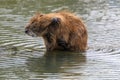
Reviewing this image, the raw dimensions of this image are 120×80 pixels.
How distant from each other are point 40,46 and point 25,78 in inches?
136

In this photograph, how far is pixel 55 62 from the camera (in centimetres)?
1238

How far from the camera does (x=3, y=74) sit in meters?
10.9

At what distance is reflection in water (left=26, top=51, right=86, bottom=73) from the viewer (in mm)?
11611

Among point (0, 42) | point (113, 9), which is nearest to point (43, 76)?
point (0, 42)

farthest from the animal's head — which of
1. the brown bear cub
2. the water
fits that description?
the water

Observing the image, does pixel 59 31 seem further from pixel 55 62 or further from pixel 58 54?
pixel 55 62

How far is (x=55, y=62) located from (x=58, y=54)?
88cm

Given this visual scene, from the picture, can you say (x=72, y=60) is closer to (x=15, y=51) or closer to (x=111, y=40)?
(x=15, y=51)

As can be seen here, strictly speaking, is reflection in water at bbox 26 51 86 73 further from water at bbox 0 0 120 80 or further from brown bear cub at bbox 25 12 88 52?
brown bear cub at bbox 25 12 88 52

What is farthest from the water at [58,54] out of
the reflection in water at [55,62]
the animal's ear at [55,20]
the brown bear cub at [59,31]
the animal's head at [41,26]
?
the animal's ear at [55,20]

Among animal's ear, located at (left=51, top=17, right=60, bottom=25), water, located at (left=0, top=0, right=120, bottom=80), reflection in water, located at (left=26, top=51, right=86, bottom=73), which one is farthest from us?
animal's ear, located at (left=51, top=17, right=60, bottom=25)

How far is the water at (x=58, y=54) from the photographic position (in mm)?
11047

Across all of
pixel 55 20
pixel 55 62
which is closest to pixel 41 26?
pixel 55 20

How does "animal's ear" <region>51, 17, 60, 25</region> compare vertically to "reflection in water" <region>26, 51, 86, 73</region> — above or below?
above
